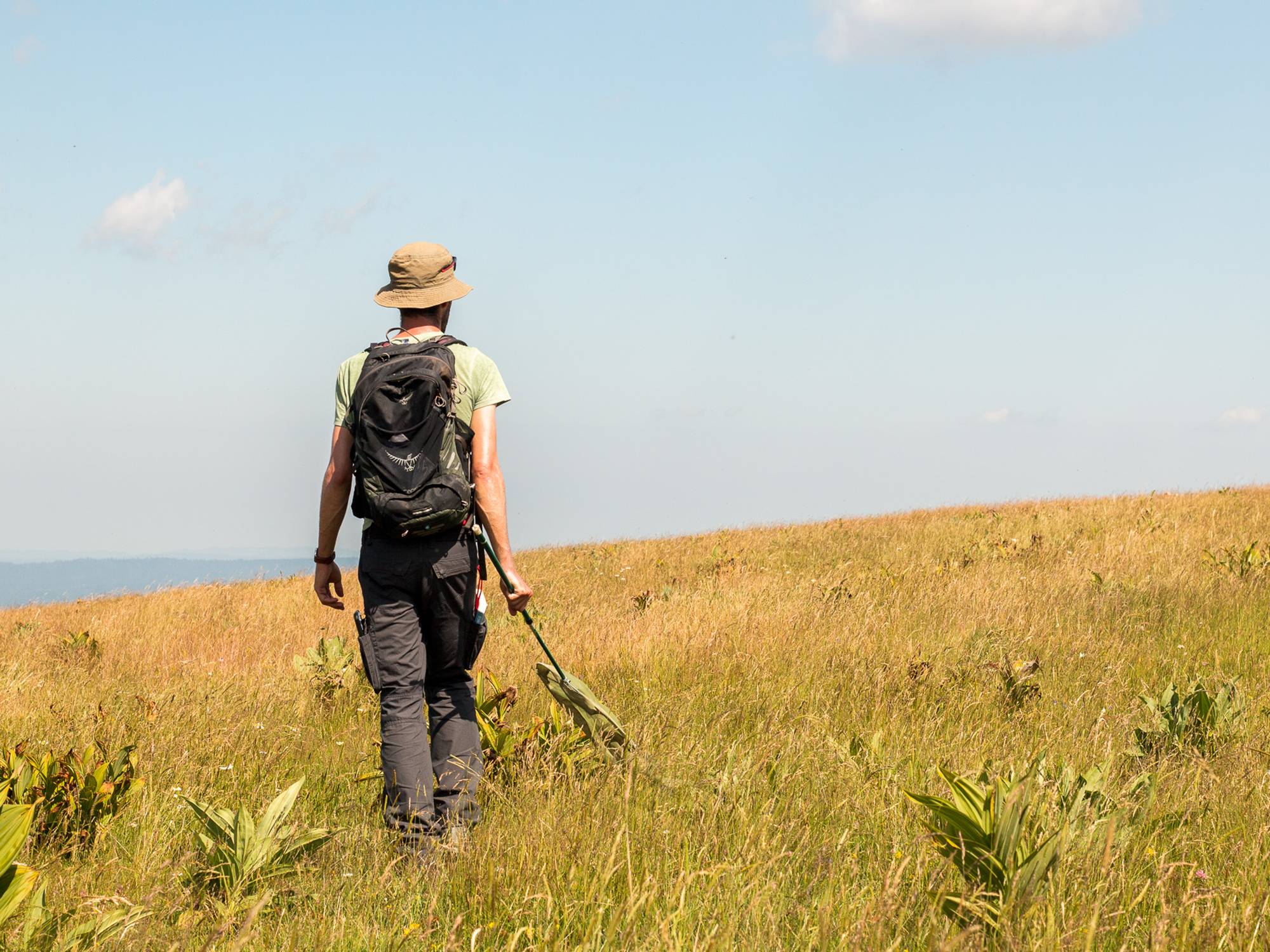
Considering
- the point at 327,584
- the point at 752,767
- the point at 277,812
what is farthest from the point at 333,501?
the point at 752,767

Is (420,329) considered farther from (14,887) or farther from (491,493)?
(14,887)

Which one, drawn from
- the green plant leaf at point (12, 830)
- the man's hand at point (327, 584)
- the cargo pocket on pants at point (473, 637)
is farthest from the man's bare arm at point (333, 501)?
the green plant leaf at point (12, 830)

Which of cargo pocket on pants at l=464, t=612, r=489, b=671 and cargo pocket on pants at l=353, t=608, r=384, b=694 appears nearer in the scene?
cargo pocket on pants at l=353, t=608, r=384, b=694

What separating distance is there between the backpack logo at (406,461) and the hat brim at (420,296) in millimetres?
687

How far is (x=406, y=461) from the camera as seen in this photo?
131 inches

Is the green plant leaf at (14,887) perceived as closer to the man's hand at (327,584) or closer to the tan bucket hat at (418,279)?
the man's hand at (327,584)

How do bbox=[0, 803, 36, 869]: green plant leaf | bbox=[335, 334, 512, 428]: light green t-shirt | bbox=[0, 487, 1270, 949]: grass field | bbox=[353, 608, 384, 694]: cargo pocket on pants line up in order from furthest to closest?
bbox=[335, 334, 512, 428]: light green t-shirt → bbox=[353, 608, 384, 694]: cargo pocket on pants → bbox=[0, 487, 1270, 949]: grass field → bbox=[0, 803, 36, 869]: green plant leaf

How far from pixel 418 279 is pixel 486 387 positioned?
1.76ft

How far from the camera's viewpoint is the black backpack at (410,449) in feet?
10.9

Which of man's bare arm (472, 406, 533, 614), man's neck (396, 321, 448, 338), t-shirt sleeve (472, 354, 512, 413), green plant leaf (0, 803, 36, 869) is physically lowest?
green plant leaf (0, 803, 36, 869)

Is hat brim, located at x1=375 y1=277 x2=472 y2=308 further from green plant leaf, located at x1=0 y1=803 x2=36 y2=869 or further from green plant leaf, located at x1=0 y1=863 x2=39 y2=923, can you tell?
green plant leaf, located at x1=0 y1=863 x2=39 y2=923

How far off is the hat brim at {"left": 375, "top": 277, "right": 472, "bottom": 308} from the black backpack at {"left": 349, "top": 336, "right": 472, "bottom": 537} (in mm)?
303

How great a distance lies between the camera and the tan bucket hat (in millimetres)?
3627

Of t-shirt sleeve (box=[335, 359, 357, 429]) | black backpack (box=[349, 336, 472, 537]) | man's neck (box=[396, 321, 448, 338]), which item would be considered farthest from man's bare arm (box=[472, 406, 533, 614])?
t-shirt sleeve (box=[335, 359, 357, 429])
